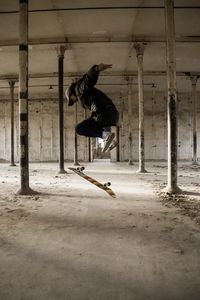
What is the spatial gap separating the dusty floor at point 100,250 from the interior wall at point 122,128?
1869 centimetres

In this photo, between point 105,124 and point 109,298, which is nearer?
point 109,298

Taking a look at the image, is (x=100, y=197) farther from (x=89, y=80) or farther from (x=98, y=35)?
(x=98, y=35)

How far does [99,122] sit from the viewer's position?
635 centimetres

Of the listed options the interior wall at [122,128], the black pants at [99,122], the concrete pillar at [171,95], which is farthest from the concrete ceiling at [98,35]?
the interior wall at [122,128]

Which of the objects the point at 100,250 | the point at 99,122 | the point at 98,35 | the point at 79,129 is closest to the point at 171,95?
the point at 99,122

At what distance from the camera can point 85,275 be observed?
2.83 metres

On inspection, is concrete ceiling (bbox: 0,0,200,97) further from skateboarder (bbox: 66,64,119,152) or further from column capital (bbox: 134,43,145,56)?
skateboarder (bbox: 66,64,119,152)

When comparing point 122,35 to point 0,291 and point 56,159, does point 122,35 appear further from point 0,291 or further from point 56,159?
point 56,159

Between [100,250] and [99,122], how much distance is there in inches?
128

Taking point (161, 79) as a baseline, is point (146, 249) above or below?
below

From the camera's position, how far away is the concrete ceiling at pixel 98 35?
996 centimetres

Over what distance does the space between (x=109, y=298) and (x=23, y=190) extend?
5.65m

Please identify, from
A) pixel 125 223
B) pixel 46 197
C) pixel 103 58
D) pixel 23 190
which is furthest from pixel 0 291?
pixel 103 58

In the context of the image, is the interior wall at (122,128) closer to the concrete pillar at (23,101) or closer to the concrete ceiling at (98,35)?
the concrete ceiling at (98,35)
